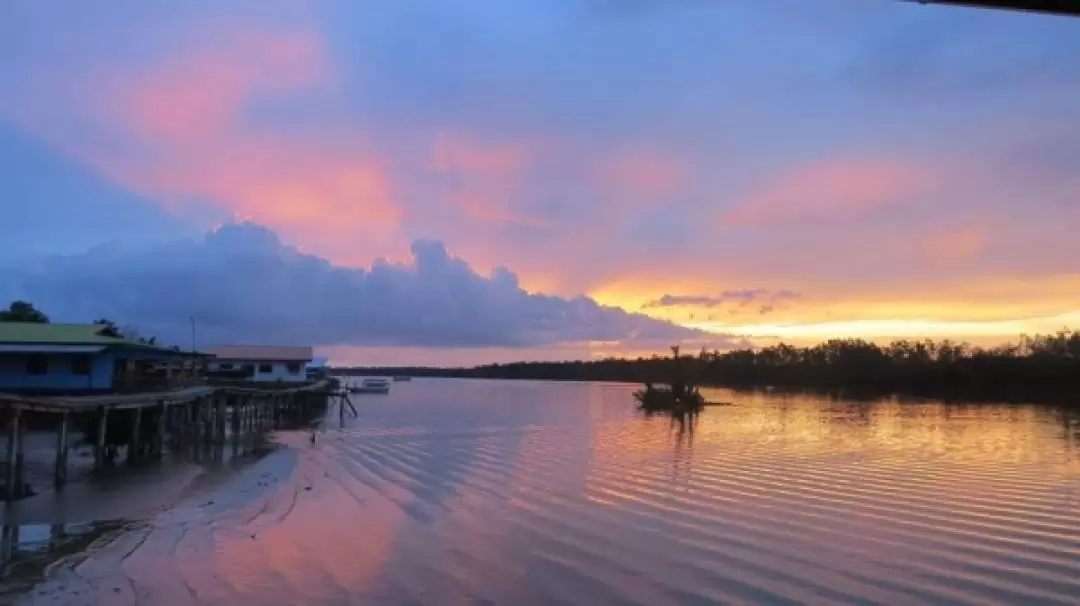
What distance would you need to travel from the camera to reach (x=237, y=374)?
6881 cm

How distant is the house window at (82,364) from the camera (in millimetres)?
36219

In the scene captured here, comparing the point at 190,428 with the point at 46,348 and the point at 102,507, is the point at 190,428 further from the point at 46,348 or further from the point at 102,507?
the point at 102,507

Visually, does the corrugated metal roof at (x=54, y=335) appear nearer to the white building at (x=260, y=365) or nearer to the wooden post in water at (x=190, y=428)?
the wooden post in water at (x=190, y=428)

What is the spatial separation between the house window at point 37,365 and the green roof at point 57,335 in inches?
28.1

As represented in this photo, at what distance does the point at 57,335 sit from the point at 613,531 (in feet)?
102

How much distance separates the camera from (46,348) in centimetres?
3497

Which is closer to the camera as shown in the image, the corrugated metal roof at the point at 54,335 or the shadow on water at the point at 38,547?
the shadow on water at the point at 38,547

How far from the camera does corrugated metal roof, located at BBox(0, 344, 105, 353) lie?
113ft

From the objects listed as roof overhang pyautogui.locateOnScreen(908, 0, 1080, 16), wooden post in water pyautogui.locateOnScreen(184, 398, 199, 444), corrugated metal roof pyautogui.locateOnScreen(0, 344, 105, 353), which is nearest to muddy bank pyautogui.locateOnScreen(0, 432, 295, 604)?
wooden post in water pyautogui.locateOnScreen(184, 398, 199, 444)

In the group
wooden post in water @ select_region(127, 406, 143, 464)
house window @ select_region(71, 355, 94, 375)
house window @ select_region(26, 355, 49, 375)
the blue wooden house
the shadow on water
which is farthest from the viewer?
house window @ select_region(71, 355, 94, 375)

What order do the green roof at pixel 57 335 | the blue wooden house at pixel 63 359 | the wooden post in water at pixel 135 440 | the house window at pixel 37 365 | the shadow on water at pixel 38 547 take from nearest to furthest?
the shadow on water at pixel 38 547 → the wooden post in water at pixel 135 440 → the blue wooden house at pixel 63 359 → the house window at pixel 37 365 → the green roof at pixel 57 335

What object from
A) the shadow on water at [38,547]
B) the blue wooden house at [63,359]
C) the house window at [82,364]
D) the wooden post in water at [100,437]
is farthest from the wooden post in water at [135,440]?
the shadow on water at [38,547]

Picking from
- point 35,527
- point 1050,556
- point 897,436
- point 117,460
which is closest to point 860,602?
point 1050,556

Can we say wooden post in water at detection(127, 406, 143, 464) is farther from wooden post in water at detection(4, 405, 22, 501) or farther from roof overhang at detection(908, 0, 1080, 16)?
roof overhang at detection(908, 0, 1080, 16)
